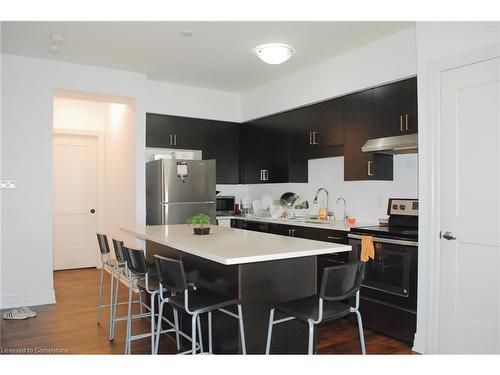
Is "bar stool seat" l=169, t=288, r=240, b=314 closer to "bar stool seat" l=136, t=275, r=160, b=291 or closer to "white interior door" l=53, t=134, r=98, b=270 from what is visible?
"bar stool seat" l=136, t=275, r=160, b=291

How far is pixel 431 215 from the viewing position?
3141mm

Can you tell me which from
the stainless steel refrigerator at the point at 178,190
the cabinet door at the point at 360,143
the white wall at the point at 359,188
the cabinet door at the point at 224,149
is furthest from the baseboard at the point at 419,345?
the cabinet door at the point at 224,149

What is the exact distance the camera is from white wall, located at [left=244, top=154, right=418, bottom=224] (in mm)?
4062

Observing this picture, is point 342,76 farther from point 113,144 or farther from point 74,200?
point 74,200

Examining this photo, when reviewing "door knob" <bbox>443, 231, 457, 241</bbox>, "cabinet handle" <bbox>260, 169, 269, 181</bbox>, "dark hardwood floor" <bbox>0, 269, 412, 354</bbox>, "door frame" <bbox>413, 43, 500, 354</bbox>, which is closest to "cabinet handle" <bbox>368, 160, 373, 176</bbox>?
"door frame" <bbox>413, 43, 500, 354</bbox>

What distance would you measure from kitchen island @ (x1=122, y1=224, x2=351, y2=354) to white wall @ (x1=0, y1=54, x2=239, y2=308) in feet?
7.32

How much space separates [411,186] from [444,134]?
39.7 inches

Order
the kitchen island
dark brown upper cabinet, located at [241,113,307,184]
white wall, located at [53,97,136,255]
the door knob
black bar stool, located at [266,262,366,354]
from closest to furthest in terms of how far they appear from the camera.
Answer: black bar stool, located at [266,262,366,354] < the kitchen island < the door knob < dark brown upper cabinet, located at [241,113,307,184] < white wall, located at [53,97,136,255]

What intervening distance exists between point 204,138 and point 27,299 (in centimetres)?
290

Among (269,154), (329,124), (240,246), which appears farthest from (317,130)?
(240,246)

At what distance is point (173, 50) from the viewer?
13.9 ft

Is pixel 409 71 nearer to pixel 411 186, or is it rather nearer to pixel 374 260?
pixel 411 186

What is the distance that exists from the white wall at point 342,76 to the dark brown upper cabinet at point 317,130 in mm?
106
